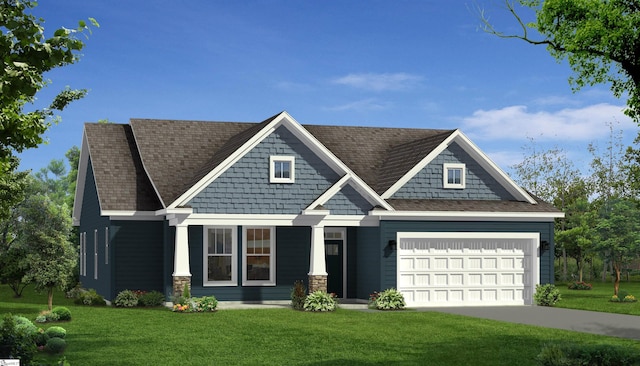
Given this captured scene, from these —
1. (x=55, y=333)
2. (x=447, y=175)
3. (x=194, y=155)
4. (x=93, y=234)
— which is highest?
(x=194, y=155)

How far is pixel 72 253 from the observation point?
26562 millimetres

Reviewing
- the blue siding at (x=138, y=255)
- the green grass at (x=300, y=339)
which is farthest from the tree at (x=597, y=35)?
the blue siding at (x=138, y=255)

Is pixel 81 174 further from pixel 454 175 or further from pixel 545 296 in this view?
pixel 545 296

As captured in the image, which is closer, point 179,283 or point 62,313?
point 62,313

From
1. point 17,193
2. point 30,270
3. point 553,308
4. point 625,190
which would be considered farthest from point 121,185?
point 625,190

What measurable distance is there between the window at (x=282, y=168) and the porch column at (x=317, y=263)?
2.08 meters

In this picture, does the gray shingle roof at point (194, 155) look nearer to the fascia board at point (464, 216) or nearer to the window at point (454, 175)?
the fascia board at point (464, 216)

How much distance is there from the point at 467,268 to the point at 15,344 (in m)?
18.5

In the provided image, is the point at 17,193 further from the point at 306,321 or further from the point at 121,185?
the point at 306,321

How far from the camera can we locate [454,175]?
31.3 metres

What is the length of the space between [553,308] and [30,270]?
677 inches

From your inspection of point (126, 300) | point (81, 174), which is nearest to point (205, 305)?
point (126, 300)

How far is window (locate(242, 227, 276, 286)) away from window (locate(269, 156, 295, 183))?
2016mm

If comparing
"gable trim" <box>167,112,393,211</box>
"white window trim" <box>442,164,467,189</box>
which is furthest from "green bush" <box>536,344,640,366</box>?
"white window trim" <box>442,164,467,189</box>
